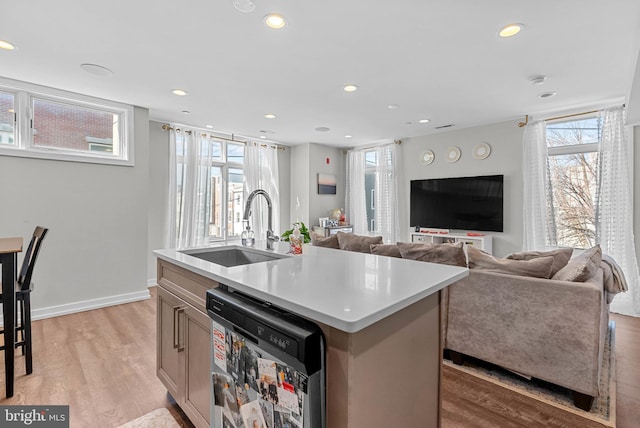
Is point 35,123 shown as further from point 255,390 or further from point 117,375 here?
point 255,390

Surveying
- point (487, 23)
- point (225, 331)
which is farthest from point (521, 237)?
point (225, 331)

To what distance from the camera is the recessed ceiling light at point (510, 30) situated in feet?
7.00

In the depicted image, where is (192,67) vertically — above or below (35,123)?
above

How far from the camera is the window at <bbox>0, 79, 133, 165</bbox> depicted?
313 centimetres

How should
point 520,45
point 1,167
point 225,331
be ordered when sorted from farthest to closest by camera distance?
point 1,167, point 520,45, point 225,331

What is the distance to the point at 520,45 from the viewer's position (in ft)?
7.80

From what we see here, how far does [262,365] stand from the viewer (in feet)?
3.22

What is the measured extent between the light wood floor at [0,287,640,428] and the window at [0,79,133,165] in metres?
1.90

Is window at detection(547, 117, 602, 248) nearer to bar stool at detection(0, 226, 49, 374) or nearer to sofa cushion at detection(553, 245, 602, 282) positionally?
sofa cushion at detection(553, 245, 602, 282)

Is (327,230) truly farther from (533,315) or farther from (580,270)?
(580,270)

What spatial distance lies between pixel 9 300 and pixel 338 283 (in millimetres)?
2094

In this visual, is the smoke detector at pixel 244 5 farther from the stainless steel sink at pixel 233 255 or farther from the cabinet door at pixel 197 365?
the cabinet door at pixel 197 365

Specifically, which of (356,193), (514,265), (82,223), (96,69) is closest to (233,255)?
(514,265)

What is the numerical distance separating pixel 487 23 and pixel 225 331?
8.36 ft
